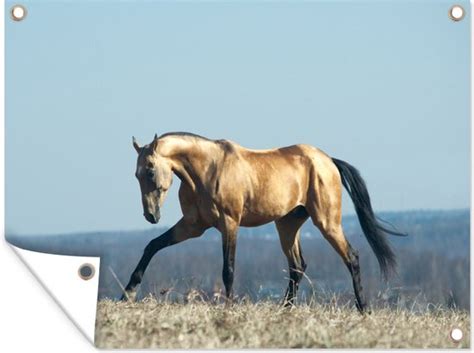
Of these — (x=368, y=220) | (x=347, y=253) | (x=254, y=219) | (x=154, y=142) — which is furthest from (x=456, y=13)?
(x=154, y=142)

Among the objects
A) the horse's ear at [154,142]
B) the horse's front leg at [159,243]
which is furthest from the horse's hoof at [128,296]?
the horse's ear at [154,142]

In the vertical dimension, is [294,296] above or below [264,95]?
below

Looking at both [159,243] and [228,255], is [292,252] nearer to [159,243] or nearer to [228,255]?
[228,255]

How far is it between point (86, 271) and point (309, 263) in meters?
1.03

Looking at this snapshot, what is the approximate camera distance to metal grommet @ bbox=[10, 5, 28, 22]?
6.30 meters

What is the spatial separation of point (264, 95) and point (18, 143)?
1.13 meters

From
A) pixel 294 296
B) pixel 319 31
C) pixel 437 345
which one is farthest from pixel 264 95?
pixel 437 345

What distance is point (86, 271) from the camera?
6.24 metres

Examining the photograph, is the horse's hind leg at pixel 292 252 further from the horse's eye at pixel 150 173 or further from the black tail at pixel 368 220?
the horse's eye at pixel 150 173

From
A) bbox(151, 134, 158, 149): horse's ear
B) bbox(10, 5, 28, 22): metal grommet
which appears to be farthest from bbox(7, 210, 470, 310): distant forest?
bbox(10, 5, 28, 22): metal grommet

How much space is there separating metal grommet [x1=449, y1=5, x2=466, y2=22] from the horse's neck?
122 cm

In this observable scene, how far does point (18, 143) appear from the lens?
246 inches

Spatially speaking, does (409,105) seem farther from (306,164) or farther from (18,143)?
(18,143)

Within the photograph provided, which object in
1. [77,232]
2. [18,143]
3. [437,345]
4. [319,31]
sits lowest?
[437,345]
